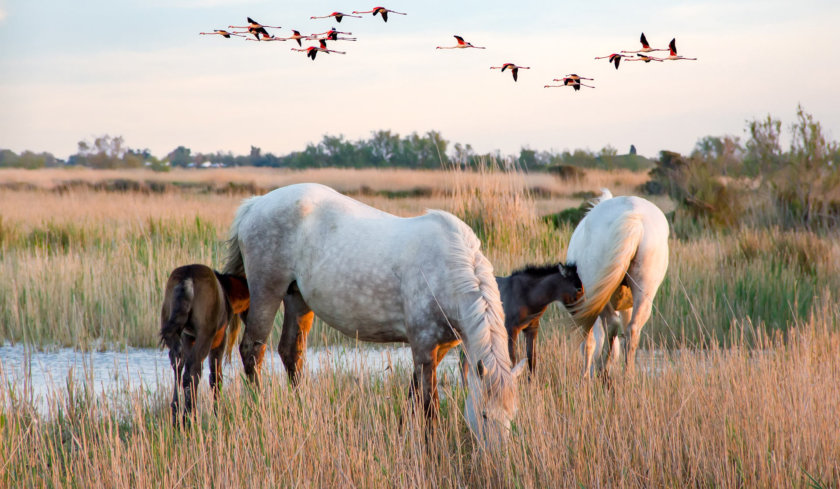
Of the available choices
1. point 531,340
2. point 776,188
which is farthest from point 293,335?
point 776,188

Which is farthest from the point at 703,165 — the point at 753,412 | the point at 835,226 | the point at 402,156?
the point at 402,156

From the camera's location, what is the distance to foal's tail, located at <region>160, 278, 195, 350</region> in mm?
4691

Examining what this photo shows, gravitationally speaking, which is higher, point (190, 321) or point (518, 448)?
point (190, 321)

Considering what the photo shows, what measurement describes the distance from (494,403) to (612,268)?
2205mm

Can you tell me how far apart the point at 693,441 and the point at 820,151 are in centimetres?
1360

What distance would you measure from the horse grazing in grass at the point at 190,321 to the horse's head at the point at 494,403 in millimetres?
1912

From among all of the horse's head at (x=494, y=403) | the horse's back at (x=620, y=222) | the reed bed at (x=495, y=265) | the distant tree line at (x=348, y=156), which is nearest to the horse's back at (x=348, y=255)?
the horse's head at (x=494, y=403)

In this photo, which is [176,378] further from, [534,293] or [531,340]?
[531,340]

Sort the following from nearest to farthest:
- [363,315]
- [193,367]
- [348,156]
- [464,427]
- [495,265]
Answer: [464,427] < [363,315] < [193,367] < [495,265] < [348,156]

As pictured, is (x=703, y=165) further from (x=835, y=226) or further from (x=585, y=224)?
(x=585, y=224)

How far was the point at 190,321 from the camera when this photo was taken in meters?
4.85

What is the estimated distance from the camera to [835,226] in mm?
14055

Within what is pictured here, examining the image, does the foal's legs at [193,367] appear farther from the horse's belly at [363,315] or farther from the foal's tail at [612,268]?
the foal's tail at [612,268]

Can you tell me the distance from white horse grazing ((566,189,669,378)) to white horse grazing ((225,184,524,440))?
62.2 inches
